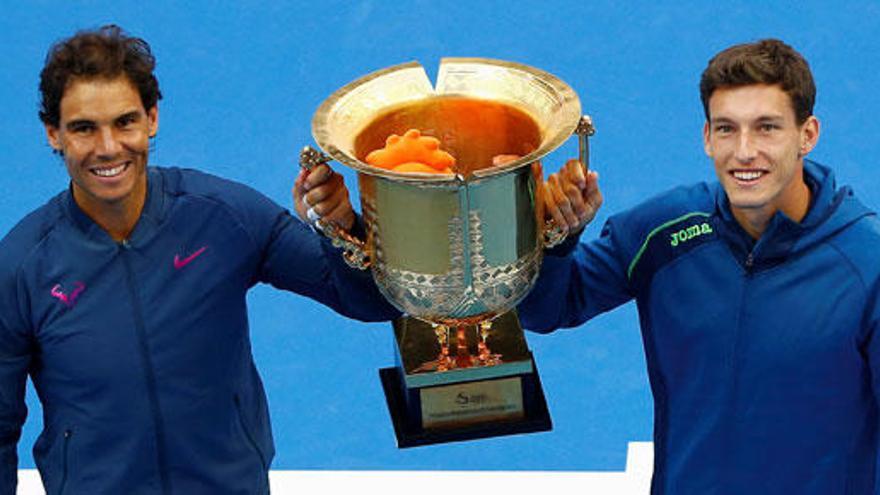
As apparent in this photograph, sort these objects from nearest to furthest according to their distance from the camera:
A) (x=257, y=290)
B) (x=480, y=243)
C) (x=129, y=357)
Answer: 1. (x=480, y=243)
2. (x=129, y=357)
3. (x=257, y=290)

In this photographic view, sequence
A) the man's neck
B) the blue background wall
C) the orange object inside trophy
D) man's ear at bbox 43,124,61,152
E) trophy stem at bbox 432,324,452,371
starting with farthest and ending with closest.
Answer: the blue background wall, trophy stem at bbox 432,324,452,371, the man's neck, man's ear at bbox 43,124,61,152, the orange object inside trophy

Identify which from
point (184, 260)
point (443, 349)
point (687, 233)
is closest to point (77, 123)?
point (184, 260)

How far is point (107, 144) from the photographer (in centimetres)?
428

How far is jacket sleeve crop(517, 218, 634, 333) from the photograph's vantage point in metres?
4.53

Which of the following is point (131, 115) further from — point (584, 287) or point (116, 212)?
point (584, 287)

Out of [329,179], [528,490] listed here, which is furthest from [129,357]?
[528,490]

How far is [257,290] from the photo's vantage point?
7.89 metres

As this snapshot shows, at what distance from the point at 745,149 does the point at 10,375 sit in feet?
6.28

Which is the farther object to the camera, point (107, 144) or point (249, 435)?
point (249, 435)

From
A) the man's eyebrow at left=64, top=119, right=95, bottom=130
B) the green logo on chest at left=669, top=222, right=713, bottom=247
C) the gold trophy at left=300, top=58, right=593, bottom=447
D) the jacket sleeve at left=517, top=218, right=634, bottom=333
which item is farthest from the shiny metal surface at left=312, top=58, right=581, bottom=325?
the man's eyebrow at left=64, top=119, right=95, bottom=130

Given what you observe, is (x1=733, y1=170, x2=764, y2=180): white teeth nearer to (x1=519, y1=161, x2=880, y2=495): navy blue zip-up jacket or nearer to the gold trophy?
(x1=519, y1=161, x2=880, y2=495): navy blue zip-up jacket

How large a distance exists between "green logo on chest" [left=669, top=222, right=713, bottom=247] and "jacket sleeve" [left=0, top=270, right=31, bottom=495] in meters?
1.64

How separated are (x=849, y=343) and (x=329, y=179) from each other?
4.27ft

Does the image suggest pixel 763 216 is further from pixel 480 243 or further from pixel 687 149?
pixel 687 149
